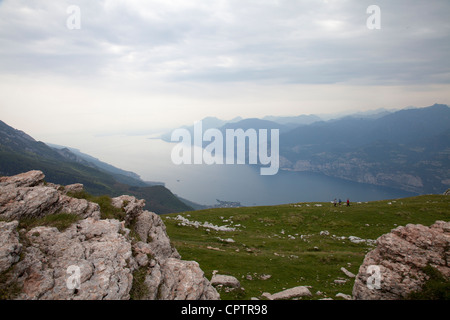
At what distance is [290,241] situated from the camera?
36281mm

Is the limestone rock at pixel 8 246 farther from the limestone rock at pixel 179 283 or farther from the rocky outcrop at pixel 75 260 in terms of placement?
the limestone rock at pixel 179 283

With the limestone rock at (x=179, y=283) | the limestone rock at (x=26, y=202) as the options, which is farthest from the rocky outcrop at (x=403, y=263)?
the limestone rock at (x=26, y=202)

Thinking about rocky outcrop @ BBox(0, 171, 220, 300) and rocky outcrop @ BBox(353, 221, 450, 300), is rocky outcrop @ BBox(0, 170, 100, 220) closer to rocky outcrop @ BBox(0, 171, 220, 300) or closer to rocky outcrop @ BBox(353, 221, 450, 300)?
rocky outcrop @ BBox(0, 171, 220, 300)

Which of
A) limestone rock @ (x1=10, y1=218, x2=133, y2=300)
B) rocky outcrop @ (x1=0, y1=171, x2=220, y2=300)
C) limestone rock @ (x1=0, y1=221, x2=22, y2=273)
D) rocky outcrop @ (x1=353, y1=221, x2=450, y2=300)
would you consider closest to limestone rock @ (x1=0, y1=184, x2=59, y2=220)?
rocky outcrop @ (x1=0, y1=171, x2=220, y2=300)

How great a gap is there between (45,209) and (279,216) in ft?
133

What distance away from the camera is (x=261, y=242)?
35438 mm

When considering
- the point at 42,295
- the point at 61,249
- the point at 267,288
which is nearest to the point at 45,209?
the point at 61,249

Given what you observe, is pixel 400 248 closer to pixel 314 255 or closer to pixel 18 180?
pixel 314 255

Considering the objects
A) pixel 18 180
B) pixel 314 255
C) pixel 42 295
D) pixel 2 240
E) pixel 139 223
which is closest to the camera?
pixel 42 295

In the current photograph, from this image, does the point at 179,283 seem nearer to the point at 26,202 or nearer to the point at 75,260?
the point at 75,260

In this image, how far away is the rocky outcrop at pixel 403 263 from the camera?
1571cm

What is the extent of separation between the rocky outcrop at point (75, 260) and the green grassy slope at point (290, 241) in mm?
7552

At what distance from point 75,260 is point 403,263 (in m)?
20.4
